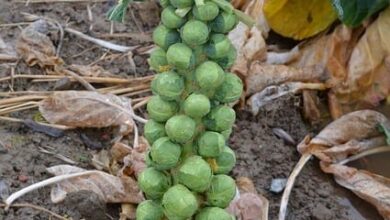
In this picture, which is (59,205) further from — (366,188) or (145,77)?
(366,188)

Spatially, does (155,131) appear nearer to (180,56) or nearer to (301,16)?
(180,56)

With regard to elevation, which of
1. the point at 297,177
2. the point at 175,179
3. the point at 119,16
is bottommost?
the point at 297,177

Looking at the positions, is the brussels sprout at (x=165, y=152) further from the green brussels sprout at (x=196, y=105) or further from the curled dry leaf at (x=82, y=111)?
the curled dry leaf at (x=82, y=111)

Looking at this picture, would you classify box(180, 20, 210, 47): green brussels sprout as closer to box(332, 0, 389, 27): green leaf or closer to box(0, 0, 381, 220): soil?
box(0, 0, 381, 220): soil

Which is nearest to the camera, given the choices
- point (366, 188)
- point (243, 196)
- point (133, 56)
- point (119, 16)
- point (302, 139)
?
point (119, 16)

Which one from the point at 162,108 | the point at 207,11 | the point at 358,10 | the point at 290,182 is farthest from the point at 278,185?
the point at 207,11

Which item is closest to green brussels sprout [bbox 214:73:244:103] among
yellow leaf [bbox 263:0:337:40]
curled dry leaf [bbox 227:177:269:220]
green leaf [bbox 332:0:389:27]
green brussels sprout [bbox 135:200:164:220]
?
green brussels sprout [bbox 135:200:164:220]

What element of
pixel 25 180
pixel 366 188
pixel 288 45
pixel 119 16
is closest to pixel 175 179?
pixel 119 16
